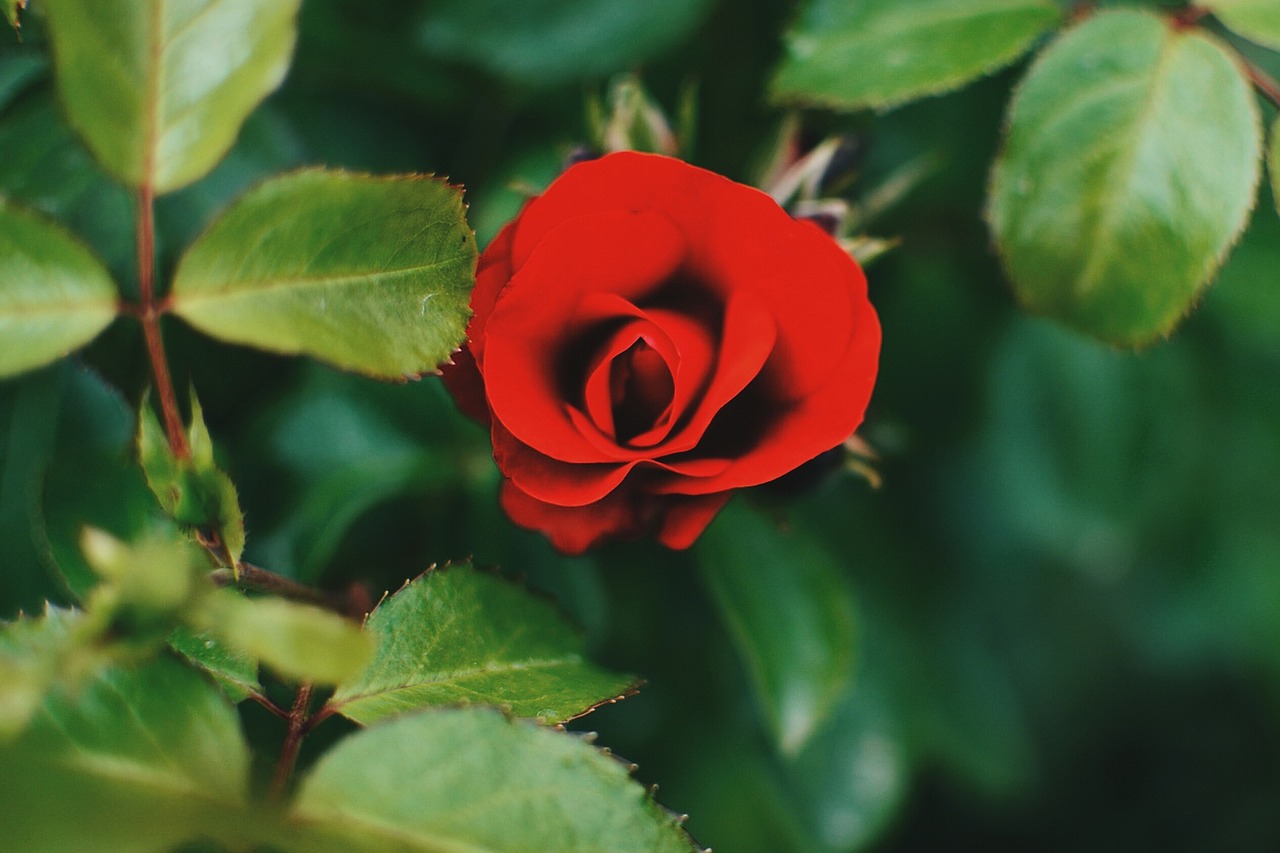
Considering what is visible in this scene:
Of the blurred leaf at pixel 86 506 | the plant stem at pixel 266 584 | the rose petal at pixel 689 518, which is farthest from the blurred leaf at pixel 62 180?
the rose petal at pixel 689 518

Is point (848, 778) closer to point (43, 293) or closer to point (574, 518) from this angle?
point (574, 518)

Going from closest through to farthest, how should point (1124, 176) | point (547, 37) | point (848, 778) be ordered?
point (1124, 176), point (547, 37), point (848, 778)

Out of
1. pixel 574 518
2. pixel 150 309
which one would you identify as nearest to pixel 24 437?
pixel 150 309

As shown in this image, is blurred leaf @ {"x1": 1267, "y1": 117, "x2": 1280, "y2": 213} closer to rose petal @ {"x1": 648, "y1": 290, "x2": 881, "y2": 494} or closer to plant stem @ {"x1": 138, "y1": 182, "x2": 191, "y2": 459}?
rose petal @ {"x1": 648, "y1": 290, "x2": 881, "y2": 494}

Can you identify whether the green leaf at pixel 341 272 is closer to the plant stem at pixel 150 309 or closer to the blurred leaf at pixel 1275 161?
the plant stem at pixel 150 309

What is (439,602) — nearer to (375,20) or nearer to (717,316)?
(717,316)

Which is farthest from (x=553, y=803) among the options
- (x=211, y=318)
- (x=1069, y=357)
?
(x=1069, y=357)
